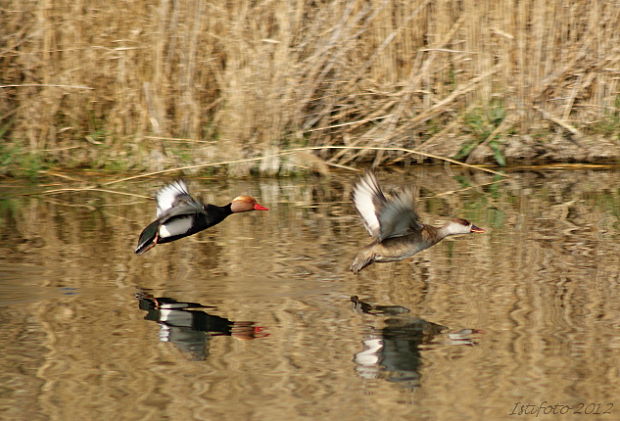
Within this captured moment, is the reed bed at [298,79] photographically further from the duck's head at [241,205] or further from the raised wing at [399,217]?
the raised wing at [399,217]

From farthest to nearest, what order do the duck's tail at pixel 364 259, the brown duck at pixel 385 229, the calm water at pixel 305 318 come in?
the duck's tail at pixel 364 259, the brown duck at pixel 385 229, the calm water at pixel 305 318

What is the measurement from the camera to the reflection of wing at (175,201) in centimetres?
636

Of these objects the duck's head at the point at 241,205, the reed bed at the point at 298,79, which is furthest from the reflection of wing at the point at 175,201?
the reed bed at the point at 298,79

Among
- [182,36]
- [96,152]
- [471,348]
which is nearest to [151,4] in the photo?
[182,36]

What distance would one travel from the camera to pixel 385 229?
Result: 5.91 meters

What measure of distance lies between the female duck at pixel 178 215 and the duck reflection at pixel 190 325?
825mm

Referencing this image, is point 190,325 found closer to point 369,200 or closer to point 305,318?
point 305,318

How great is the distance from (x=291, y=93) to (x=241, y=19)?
2.73ft

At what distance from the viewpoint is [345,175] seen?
10.3m

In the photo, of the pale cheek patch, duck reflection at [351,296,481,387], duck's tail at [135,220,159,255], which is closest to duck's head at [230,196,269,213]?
the pale cheek patch

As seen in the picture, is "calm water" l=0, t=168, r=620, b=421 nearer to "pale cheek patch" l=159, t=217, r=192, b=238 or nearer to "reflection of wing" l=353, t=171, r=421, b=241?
"pale cheek patch" l=159, t=217, r=192, b=238

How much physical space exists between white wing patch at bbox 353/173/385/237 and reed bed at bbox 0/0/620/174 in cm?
383

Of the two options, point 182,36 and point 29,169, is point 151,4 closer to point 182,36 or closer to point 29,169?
point 182,36

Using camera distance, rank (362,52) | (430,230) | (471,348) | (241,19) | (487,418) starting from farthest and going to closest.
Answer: (362,52), (241,19), (430,230), (471,348), (487,418)
